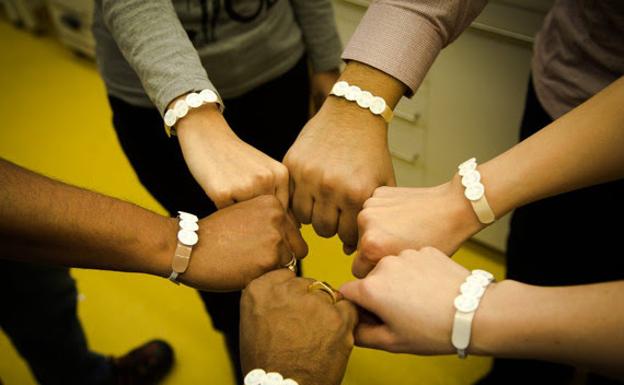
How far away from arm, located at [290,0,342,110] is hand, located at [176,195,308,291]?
20.4 inches

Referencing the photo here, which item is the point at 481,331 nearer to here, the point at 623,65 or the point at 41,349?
the point at 623,65

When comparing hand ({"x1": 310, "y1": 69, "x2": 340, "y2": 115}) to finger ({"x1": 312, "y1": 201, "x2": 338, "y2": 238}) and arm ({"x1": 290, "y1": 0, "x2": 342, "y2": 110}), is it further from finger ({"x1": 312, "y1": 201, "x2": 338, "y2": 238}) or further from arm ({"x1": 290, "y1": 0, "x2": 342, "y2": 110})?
finger ({"x1": 312, "y1": 201, "x2": 338, "y2": 238})

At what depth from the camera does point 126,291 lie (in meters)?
1.71

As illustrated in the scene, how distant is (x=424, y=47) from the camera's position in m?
0.85

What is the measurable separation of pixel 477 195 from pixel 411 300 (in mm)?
191

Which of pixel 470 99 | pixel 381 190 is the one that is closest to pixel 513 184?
pixel 381 190

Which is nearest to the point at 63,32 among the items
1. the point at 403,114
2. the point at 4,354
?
the point at 4,354

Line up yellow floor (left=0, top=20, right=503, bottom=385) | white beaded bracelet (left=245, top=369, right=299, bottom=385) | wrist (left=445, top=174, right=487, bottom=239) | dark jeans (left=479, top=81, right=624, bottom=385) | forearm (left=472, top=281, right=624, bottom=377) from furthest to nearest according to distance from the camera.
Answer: yellow floor (left=0, top=20, right=503, bottom=385), dark jeans (left=479, top=81, right=624, bottom=385), wrist (left=445, top=174, right=487, bottom=239), white beaded bracelet (left=245, top=369, right=299, bottom=385), forearm (left=472, top=281, right=624, bottom=377)

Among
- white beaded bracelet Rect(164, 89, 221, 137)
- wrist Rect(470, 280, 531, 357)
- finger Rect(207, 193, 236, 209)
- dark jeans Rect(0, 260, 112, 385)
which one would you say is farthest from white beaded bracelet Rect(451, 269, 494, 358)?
dark jeans Rect(0, 260, 112, 385)

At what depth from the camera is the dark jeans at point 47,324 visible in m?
1.14

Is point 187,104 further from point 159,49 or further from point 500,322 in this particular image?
point 500,322

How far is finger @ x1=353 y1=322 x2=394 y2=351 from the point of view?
26.5 inches

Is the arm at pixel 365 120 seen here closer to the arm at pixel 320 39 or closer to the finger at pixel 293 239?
the finger at pixel 293 239

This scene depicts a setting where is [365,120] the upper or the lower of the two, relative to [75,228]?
upper
